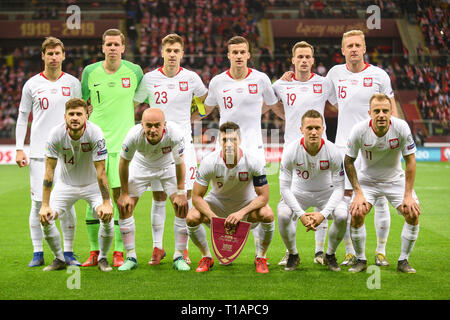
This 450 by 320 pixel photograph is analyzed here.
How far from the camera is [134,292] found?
16.0 ft

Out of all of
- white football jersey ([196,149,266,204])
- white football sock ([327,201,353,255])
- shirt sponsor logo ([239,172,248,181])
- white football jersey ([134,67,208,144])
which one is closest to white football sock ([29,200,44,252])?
white football jersey ([134,67,208,144])

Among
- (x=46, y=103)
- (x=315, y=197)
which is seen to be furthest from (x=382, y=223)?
(x=46, y=103)

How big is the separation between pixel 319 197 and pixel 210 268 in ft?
4.32

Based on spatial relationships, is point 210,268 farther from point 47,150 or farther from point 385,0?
point 385,0

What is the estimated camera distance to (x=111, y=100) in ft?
20.2

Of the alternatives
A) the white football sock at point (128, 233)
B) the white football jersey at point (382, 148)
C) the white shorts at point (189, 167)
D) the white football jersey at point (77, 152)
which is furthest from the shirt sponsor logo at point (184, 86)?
the white football jersey at point (382, 148)

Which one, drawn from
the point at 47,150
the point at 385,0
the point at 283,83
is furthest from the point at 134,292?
the point at 385,0

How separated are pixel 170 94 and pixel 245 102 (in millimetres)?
832

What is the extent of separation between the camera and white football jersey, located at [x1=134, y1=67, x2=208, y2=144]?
640 centimetres

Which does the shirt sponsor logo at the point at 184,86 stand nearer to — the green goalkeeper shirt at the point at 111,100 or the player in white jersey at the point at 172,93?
the player in white jersey at the point at 172,93

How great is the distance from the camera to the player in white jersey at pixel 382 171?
5.55m

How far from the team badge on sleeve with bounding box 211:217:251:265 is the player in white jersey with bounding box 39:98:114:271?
101cm

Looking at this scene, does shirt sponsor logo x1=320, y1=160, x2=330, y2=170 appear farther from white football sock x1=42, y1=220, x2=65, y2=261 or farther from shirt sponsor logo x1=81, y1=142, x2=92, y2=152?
white football sock x1=42, y1=220, x2=65, y2=261

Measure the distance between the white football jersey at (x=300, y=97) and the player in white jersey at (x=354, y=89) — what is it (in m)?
0.15
